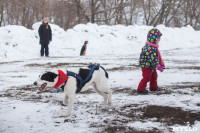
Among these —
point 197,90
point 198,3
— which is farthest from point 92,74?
point 198,3

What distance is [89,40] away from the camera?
2248 centimetres

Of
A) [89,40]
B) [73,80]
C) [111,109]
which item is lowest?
[111,109]

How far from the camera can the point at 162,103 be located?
4910 mm

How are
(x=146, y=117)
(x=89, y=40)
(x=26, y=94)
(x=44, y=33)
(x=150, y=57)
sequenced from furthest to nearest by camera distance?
(x=89, y=40) → (x=44, y=33) → (x=26, y=94) → (x=150, y=57) → (x=146, y=117)

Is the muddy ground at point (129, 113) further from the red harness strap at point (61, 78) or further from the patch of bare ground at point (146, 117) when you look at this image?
the red harness strap at point (61, 78)

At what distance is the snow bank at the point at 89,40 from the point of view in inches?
714

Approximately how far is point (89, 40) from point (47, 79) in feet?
60.7

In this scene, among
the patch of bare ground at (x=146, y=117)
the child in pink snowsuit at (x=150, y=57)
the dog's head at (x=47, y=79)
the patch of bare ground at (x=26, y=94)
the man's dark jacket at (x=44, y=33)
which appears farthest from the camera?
the man's dark jacket at (x=44, y=33)

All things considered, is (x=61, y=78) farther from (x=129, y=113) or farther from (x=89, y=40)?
(x=89, y=40)

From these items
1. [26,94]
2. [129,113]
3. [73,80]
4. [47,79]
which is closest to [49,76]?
[47,79]

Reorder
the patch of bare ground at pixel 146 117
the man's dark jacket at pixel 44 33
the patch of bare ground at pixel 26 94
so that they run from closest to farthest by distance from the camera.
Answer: the patch of bare ground at pixel 146 117 → the patch of bare ground at pixel 26 94 → the man's dark jacket at pixel 44 33

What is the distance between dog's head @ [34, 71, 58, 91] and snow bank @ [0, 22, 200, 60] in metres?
12.8

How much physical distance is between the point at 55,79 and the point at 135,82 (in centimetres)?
385

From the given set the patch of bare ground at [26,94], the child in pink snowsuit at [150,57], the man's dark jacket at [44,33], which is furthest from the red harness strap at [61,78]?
the man's dark jacket at [44,33]
